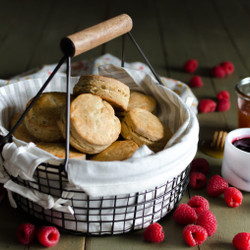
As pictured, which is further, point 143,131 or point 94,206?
point 143,131

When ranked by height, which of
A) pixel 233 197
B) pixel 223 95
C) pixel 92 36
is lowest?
pixel 223 95

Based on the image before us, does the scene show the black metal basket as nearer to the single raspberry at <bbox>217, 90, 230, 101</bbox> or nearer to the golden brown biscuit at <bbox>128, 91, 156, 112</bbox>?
the golden brown biscuit at <bbox>128, 91, 156, 112</bbox>

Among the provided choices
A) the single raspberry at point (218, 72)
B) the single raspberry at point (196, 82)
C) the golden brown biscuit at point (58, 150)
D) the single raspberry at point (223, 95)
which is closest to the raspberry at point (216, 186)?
the golden brown biscuit at point (58, 150)

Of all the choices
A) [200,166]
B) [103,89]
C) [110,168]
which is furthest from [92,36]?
[200,166]

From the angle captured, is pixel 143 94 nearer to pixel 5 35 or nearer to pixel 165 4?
pixel 5 35

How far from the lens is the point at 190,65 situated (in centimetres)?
212

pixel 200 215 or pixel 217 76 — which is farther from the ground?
pixel 200 215

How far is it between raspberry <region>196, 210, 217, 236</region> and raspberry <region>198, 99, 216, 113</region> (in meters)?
0.74

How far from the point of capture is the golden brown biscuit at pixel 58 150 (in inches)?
38.9

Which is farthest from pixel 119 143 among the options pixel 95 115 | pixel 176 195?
pixel 176 195

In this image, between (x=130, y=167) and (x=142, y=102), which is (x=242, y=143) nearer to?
(x=142, y=102)

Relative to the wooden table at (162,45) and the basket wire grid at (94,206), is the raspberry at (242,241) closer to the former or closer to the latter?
the wooden table at (162,45)

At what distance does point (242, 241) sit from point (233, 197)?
19 centimetres

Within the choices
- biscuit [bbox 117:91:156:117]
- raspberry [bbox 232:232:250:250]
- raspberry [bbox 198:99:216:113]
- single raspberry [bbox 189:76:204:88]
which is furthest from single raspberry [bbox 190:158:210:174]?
single raspberry [bbox 189:76:204:88]
